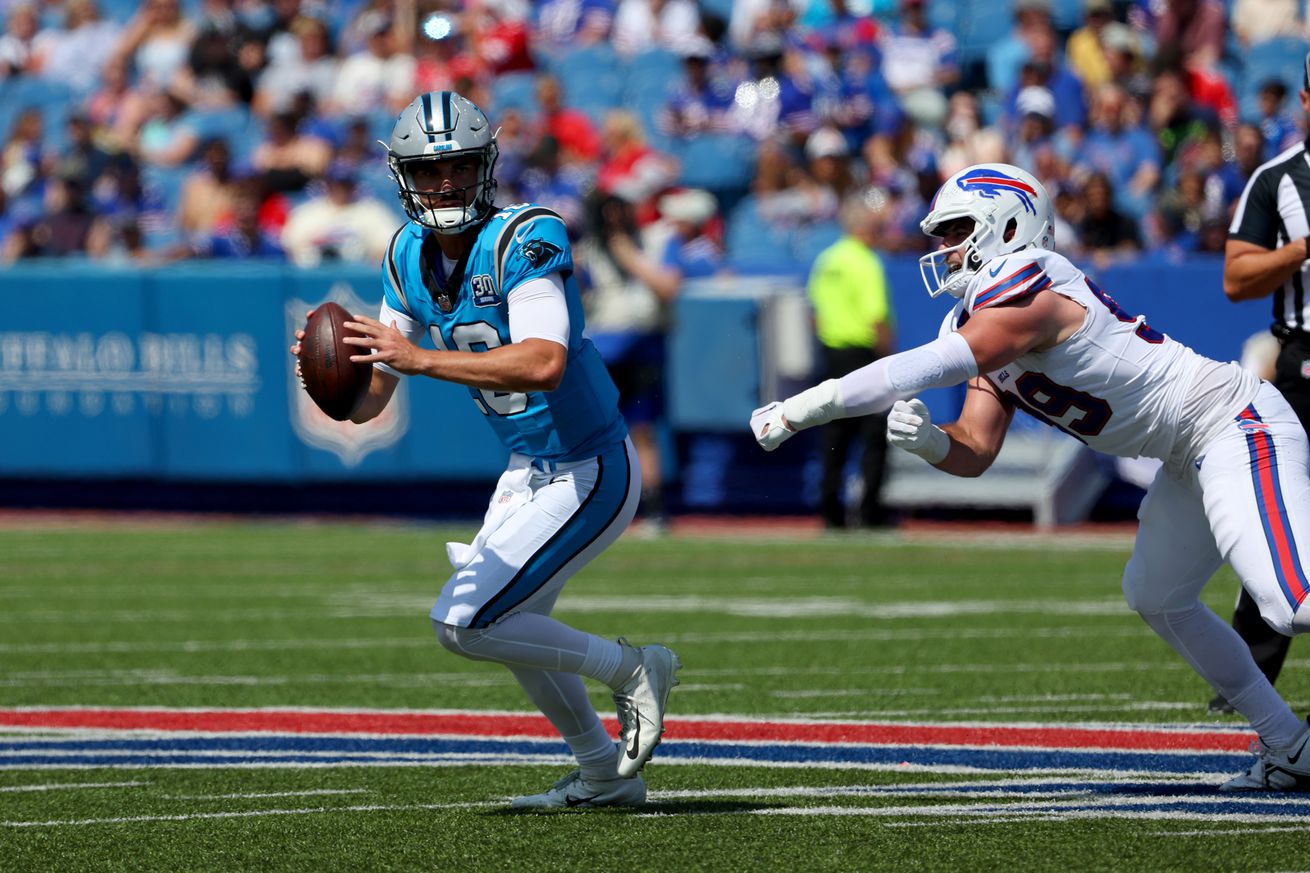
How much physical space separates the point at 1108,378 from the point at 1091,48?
10.4m

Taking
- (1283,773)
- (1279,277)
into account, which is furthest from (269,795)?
(1279,277)

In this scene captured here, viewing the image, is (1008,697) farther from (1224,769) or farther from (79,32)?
(79,32)

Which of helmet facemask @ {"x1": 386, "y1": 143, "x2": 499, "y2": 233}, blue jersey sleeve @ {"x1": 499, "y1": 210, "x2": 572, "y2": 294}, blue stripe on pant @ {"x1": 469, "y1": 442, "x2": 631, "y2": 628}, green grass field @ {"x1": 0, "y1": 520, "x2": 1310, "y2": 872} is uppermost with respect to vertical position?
helmet facemask @ {"x1": 386, "y1": 143, "x2": 499, "y2": 233}

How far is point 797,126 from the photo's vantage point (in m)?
15.6

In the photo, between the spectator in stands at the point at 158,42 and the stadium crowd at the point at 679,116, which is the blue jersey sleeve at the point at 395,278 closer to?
the stadium crowd at the point at 679,116

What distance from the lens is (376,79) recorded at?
18312 millimetres

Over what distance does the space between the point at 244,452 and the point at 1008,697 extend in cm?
904

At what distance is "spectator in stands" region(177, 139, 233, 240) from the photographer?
16859 mm

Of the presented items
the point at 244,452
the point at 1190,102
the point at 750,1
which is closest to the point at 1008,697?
the point at 1190,102

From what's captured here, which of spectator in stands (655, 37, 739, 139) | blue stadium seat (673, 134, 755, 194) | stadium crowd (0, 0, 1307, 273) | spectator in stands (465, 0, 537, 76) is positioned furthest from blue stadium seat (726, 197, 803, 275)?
spectator in stands (465, 0, 537, 76)

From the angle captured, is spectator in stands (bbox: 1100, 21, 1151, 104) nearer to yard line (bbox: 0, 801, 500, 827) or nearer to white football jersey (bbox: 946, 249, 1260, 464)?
white football jersey (bbox: 946, 249, 1260, 464)

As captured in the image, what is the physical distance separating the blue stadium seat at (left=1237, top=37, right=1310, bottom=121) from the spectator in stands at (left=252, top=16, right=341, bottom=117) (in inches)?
315

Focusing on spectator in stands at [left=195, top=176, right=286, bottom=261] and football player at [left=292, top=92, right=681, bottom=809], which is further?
spectator in stands at [left=195, top=176, right=286, bottom=261]

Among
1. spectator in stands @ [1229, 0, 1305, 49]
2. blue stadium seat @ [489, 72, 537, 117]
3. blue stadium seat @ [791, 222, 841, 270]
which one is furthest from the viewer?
blue stadium seat @ [489, 72, 537, 117]
